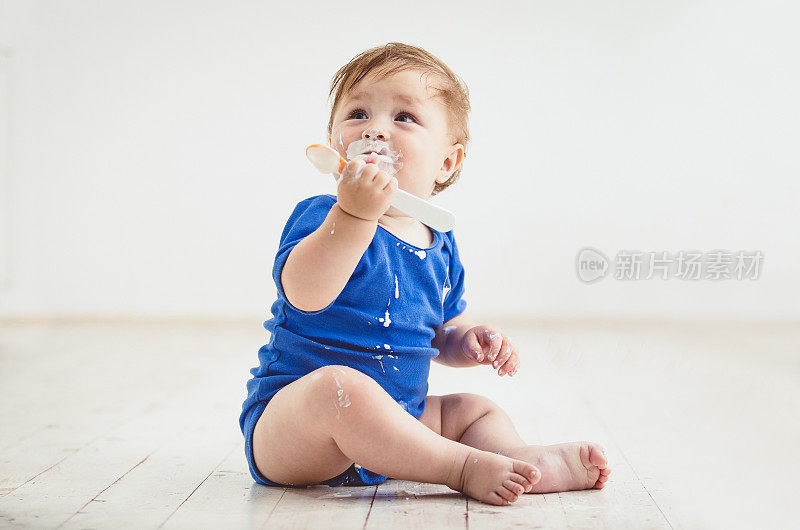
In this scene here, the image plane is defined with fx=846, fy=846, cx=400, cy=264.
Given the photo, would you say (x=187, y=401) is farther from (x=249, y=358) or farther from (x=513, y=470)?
(x=513, y=470)

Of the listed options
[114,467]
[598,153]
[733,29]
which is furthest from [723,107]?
[114,467]

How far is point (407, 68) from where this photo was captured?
2.51 ft

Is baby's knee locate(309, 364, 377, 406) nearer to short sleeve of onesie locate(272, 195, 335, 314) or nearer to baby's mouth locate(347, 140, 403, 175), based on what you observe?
short sleeve of onesie locate(272, 195, 335, 314)

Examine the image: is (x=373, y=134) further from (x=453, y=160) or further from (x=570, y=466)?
(x=570, y=466)

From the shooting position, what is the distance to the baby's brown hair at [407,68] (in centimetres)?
77

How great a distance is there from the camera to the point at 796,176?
4.82ft

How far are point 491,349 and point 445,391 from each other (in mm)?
643

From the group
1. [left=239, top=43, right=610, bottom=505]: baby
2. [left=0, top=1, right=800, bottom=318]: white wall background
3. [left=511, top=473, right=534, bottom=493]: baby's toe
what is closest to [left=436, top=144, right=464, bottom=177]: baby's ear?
[left=239, top=43, right=610, bottom=505]: baby

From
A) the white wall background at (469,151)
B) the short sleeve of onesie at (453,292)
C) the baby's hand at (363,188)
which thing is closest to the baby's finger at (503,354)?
the short sleeve of onesie at (453,292)

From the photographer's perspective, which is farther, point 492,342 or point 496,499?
point 492,342

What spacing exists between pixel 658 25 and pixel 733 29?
0.40 metres

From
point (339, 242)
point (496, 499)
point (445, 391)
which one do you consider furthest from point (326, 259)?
point (445, 391)

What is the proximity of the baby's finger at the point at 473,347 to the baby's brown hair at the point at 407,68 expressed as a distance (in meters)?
0.19

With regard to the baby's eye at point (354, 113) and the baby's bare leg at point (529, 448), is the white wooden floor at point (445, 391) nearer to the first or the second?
the baby's bare leg at point (529, 448)
